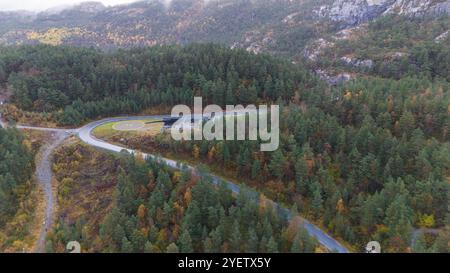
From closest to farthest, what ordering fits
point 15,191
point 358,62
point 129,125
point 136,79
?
point 15,191 → point 129,125 → point 136,79 → point 358,62

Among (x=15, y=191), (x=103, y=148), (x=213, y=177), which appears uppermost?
(x=103, y=148)

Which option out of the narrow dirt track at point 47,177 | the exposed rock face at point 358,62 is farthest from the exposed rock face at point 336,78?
the narrow dirt track at point 47,177

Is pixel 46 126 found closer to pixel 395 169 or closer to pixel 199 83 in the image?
pixel 199 83

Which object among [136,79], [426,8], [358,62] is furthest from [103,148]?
[426,8]

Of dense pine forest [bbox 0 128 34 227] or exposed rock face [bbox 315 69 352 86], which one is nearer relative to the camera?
dense pine forest [bbox 0 128 34 227]

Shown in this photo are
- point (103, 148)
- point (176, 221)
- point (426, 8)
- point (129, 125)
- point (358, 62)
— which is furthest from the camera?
point (426, 8)

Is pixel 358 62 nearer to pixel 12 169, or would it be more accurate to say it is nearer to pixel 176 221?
pixel 176 221

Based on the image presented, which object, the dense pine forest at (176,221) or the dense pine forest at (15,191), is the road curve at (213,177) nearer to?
the dense pine forest at (176,221)

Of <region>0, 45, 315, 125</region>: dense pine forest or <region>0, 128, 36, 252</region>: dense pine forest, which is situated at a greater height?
<region>0, 45, 315, 125</region>: dense pine forest

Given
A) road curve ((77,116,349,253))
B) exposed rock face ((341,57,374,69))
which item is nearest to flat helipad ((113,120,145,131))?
road curve ((77,116,349,253))

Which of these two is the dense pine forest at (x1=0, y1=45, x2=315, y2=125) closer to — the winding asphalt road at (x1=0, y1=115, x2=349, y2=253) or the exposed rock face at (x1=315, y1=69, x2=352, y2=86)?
the winding asphalt road at (x1=0, y1=115, x2=349, y2=253)

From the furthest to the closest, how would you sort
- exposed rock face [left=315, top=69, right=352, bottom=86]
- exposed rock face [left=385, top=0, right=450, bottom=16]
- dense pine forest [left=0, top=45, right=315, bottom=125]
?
exposed rock face [left=385, top=0, right=450, bottom=16] < exposed rock face [left=315, top=69, right=352, bottom=86] < dense pine forest [left=0, top=45, right=315, bottom=125]
